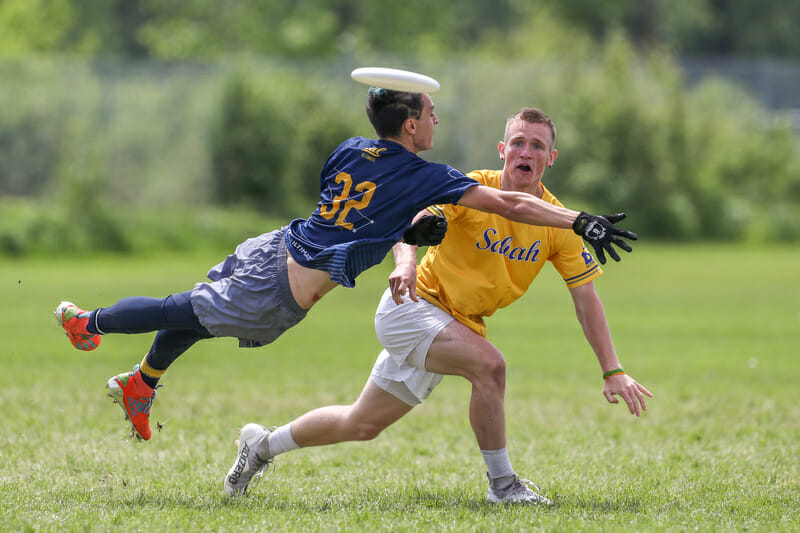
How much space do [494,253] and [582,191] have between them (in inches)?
1090

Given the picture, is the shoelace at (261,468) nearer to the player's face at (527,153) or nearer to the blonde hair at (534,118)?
the player's face at (527,153)

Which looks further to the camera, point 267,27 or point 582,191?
point 267,27

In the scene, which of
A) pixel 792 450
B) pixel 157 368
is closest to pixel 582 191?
pixel 792 450

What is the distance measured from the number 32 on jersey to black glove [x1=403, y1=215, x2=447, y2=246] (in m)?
0.27

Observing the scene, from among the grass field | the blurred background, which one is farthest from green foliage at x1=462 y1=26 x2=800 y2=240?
the grass field

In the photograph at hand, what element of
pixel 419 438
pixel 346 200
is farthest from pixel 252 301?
pixel 419 438

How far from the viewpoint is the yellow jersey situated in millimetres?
5703

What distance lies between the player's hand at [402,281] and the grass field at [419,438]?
1.11m

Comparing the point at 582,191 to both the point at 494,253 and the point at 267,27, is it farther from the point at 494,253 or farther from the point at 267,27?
the point at 494,253

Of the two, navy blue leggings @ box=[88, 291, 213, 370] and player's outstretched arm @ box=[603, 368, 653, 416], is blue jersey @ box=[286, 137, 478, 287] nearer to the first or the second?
navy blue leggings @ box=[88, 291, 213, 370]

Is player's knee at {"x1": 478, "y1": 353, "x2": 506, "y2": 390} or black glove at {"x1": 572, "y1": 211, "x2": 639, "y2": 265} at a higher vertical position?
black glove at {"x1": 572, "y1": 211, "x2": 639, "y2": 265}

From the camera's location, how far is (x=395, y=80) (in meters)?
5.23

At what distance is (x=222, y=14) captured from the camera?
166 ft

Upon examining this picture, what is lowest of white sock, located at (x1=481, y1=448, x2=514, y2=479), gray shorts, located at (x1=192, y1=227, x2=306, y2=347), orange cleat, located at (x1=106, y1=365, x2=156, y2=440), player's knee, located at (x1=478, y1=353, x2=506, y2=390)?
white sock, located at (x1=481, y1=448, x2=514, y2=479)
